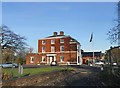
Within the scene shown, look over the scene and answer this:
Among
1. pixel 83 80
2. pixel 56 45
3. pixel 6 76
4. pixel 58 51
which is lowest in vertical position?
pixel 83 80

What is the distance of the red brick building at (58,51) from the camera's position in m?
44.7

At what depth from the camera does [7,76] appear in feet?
32.3

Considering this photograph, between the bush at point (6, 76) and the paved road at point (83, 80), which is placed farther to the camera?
the paved road at point (83, 80)

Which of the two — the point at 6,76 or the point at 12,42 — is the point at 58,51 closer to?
the point at 12,42

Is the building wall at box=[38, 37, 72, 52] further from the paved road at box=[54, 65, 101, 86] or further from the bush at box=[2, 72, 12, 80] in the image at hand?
the bush at box=[2, 72, 12, 80]

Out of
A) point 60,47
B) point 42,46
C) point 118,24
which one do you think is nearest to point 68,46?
point 60,47

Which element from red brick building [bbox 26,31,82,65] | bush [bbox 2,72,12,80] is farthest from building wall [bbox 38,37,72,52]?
bush [bbox 2,72,12,80]

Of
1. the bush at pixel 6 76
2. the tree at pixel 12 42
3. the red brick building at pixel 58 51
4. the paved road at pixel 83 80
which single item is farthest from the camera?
the red brick building at pixel 58 51

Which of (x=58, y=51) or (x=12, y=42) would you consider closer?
(x=12, y=42)

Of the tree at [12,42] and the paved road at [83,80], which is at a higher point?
the tree at [12,42]

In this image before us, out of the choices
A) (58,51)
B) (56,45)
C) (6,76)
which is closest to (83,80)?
(6,76)

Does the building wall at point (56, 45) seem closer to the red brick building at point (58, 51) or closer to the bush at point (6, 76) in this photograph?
the red brick building at point (58, 51)

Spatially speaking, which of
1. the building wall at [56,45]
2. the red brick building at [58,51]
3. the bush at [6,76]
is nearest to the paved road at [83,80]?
the bush at [6,76]

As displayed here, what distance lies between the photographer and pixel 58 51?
4775 centimetres
